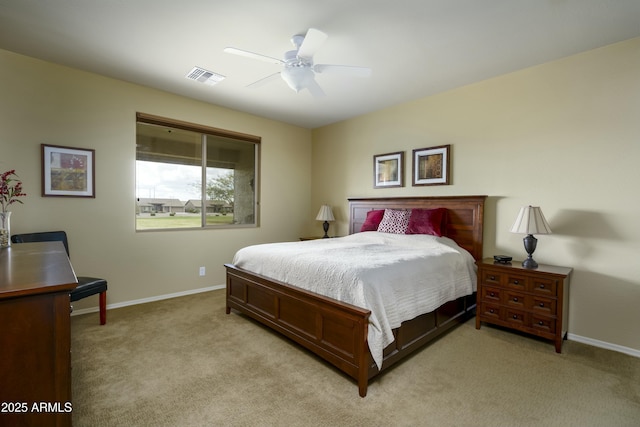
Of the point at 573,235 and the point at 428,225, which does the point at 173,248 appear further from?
the point at 573,235

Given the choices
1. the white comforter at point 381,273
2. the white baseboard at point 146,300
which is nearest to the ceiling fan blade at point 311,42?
the white comforter at point 381,273

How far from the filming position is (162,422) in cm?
170

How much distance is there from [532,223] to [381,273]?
1.65 m

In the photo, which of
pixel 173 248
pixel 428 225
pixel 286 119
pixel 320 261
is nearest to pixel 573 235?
pixel 428 225

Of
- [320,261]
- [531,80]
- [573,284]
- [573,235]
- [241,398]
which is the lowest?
[241,398]

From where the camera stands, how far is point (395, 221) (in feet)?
12.6

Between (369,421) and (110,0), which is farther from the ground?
(110,0)

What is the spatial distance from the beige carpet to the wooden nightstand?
167 mm

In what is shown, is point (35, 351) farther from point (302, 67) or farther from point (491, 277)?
point (491, 277)

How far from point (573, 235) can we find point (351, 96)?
9.50ft

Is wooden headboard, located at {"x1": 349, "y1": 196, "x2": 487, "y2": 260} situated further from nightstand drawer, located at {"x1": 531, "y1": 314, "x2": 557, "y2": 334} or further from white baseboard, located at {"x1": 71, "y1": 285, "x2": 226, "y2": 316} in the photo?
white baseboard, located at {"x1": 71, "y1": 285, "x2": 226, "y2": 316}

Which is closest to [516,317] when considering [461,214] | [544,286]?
[544,286]

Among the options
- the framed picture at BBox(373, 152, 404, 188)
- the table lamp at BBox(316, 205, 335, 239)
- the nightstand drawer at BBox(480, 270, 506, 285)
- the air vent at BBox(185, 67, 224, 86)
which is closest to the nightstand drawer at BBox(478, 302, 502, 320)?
the nightstand drawer at BBox(480, 270, 506, 285)

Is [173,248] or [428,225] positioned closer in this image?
[428,225]
